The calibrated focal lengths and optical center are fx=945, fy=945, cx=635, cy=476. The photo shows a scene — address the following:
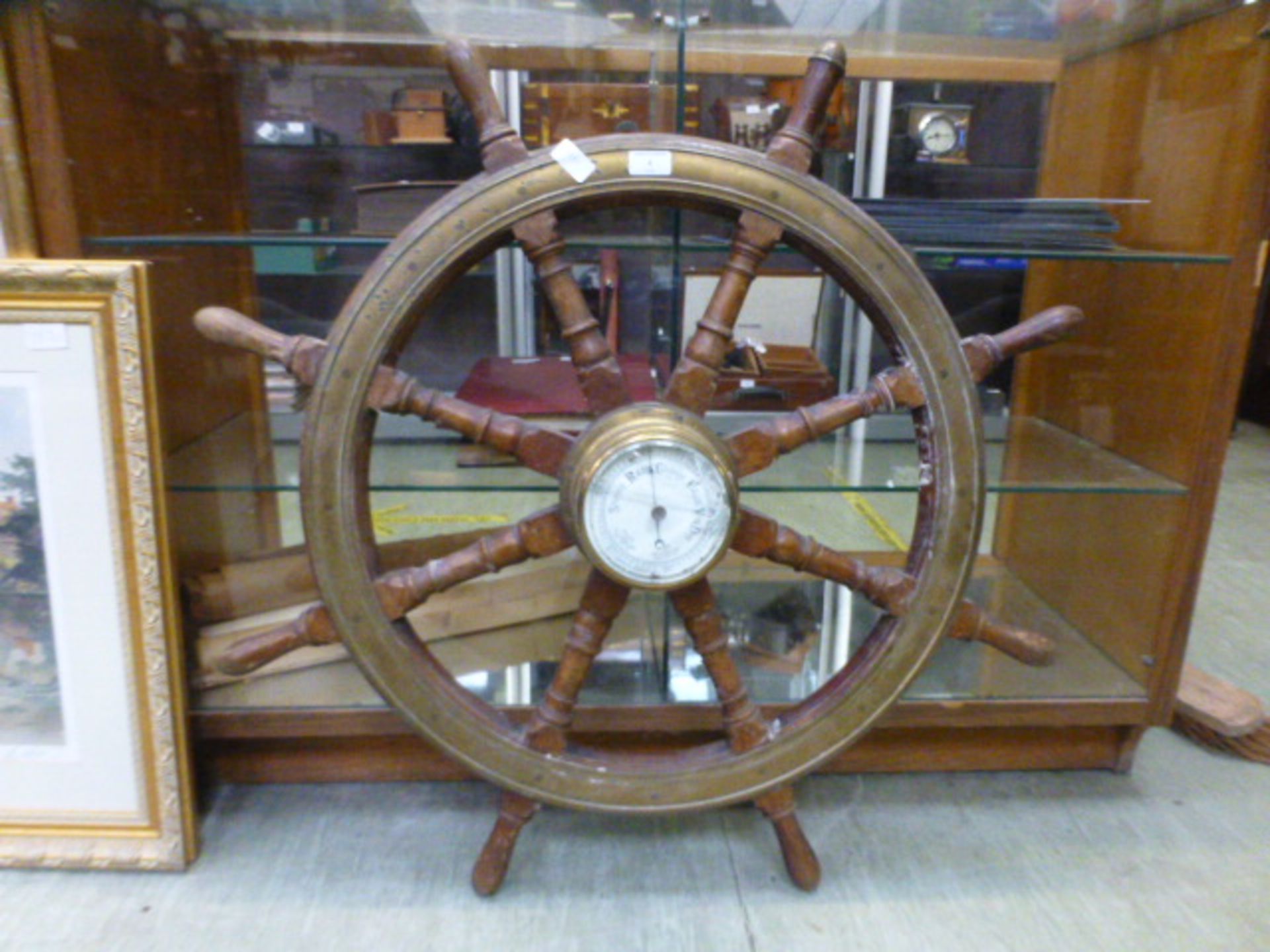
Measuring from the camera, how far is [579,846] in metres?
1.39

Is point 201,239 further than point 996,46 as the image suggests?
No

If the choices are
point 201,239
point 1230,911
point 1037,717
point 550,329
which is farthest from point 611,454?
point 1230,911

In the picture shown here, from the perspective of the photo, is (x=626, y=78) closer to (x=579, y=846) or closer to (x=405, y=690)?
(x=405, y=690)

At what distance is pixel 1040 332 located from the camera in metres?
1.18

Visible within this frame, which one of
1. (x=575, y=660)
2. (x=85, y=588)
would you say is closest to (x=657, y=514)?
(x=575, y=660)

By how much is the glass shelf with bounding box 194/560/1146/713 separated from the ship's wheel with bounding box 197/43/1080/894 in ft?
0.74

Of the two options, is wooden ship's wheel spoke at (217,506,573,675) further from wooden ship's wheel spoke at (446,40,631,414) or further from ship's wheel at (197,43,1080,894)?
wooden ship's wheel spoke at (446,40,631,414)

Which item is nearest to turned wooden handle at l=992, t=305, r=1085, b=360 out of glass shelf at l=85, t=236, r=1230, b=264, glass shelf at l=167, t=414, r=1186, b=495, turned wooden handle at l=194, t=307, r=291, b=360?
glass shelf at l=85, t=236, r=1230, b=264

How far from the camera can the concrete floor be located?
4.00 feet

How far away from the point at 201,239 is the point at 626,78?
0.69 metres

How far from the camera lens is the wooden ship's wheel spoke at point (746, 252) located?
1.11 m

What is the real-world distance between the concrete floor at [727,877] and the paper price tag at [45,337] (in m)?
0.72

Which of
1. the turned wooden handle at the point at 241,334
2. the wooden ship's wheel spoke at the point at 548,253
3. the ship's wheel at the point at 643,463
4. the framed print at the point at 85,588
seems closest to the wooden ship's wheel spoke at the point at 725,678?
the ship's wheel at the point at 643,463

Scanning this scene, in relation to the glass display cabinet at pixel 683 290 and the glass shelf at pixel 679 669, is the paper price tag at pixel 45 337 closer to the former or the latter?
the glass display cabinet at pixel 683 290
